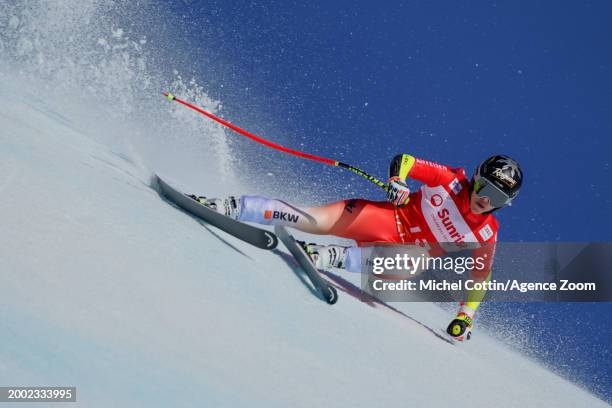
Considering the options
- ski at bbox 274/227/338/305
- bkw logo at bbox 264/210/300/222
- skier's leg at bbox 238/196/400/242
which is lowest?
ski at bbox 274/227/338/305

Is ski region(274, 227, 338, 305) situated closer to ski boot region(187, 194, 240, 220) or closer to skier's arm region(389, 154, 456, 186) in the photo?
ski boot region(187, 194, 240, 220)

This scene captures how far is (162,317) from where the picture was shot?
76.9 inches

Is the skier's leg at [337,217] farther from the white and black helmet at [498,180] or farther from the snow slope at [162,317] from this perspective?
the white and black helmet at [498,180]

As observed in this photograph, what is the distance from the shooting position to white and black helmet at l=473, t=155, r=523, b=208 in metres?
3.76

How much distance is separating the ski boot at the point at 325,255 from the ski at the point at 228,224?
Result: 44 centimetres

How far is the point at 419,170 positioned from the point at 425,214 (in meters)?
0.29

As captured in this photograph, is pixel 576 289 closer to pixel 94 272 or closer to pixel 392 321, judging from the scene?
pixel 392 321

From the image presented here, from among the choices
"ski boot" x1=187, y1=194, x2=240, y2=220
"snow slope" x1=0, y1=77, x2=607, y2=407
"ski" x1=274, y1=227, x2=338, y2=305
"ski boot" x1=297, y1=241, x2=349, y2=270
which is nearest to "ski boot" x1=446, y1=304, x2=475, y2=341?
"snow slope" x1=0, y1=77, x2=607, y2=407

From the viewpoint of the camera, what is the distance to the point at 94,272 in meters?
2.00

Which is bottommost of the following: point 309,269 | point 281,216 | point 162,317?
point 162,317

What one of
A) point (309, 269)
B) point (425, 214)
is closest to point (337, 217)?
point (425, 214)

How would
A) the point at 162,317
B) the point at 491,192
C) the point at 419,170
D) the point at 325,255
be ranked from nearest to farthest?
the point at 162,317, the point at 325,255, the point at 491,192, the point at 419,170

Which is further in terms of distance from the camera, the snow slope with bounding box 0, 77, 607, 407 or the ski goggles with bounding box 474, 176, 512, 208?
the ski goggles with bounding box 474, 176, 512, 208

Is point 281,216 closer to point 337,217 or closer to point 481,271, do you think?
point 337,217
